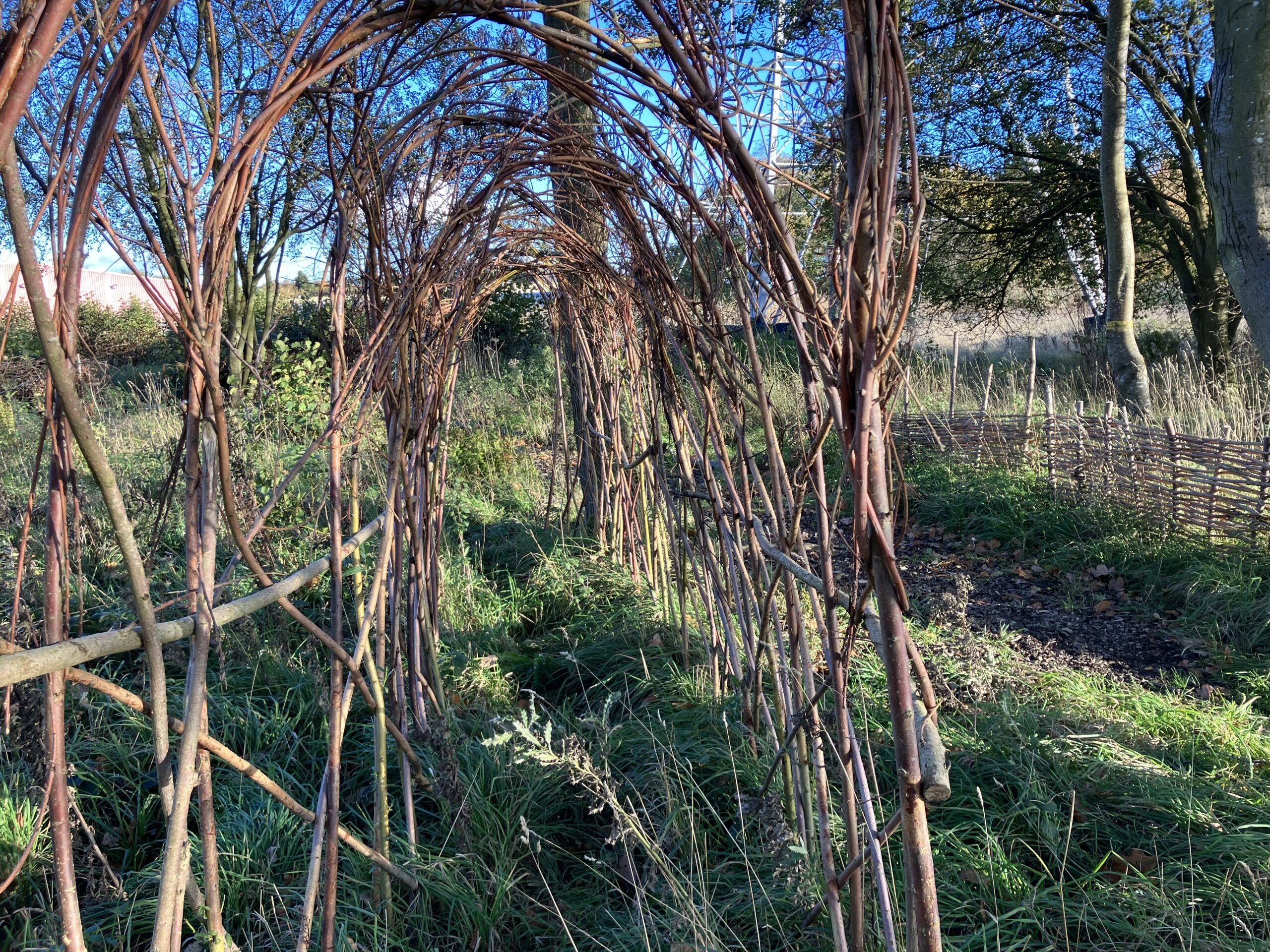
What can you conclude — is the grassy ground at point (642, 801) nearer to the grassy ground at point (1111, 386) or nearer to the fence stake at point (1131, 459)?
the fence stake at point (1131, 459)

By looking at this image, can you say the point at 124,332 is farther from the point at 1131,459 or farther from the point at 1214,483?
the point at 1214,483

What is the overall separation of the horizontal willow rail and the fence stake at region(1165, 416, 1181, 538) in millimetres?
5416

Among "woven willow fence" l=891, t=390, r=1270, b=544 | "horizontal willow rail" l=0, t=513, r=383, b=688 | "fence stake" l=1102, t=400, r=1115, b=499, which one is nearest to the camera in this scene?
"horizontal willow rail" l=0, t=513, r=383, b=688

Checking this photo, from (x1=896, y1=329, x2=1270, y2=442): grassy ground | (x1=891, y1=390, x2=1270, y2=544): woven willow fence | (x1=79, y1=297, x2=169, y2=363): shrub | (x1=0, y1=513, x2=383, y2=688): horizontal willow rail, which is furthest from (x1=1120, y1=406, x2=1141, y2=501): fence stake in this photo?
(x1=79, y1=297, x2=169, y2=363): shrub

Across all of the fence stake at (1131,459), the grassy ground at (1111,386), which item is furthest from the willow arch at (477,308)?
the fence stake at (1131,459)

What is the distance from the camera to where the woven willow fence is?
4.48 meters

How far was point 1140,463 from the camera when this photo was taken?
5.22 m

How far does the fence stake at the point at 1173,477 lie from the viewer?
4898 millimetres

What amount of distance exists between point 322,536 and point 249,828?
1.72 meters

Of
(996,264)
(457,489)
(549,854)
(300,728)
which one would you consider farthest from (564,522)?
(996,264)

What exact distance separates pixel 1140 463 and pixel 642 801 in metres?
4.86

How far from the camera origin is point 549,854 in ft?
7.51

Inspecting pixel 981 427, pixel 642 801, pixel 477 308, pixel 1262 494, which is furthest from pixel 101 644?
pixel 981 427

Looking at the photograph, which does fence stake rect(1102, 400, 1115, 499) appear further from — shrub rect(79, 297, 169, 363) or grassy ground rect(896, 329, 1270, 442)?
shrub rect(79, 297, 169, 363)
